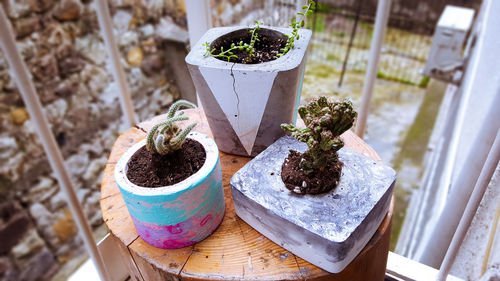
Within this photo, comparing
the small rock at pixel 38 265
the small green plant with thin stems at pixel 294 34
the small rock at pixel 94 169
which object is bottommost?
the small rock at pixel 38 265

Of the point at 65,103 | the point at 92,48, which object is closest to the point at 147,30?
the point at 92,48

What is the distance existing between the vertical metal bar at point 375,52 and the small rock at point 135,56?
77.5 inches

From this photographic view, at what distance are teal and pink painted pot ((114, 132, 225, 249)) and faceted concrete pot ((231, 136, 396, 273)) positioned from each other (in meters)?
0.06

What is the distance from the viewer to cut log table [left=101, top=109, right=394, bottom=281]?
622mm

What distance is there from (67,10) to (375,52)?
2102 mm

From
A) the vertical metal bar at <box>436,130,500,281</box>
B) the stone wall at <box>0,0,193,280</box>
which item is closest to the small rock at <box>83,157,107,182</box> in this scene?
the stone wall at <box>0,0,193,280</box>

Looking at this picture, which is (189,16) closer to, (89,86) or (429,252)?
(429,252)

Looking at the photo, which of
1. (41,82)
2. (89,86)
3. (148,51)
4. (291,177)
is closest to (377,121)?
(148,51)

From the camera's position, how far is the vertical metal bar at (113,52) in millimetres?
841

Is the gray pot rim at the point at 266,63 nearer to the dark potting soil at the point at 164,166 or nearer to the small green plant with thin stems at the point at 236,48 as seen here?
the small green plant with thin stems at the point at 236,48

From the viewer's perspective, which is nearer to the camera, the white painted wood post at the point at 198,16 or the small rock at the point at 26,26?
the white painted wood post at the point at 198,16

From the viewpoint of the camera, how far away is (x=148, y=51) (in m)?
2.55

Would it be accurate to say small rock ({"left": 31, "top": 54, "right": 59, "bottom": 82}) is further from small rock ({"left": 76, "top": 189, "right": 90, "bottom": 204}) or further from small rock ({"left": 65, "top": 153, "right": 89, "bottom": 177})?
small rock ({"left": 76, "top": 189, "right": 90, "bottom": 204})

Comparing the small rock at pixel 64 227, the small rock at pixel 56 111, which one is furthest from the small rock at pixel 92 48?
the small rock at pixel 64 227
